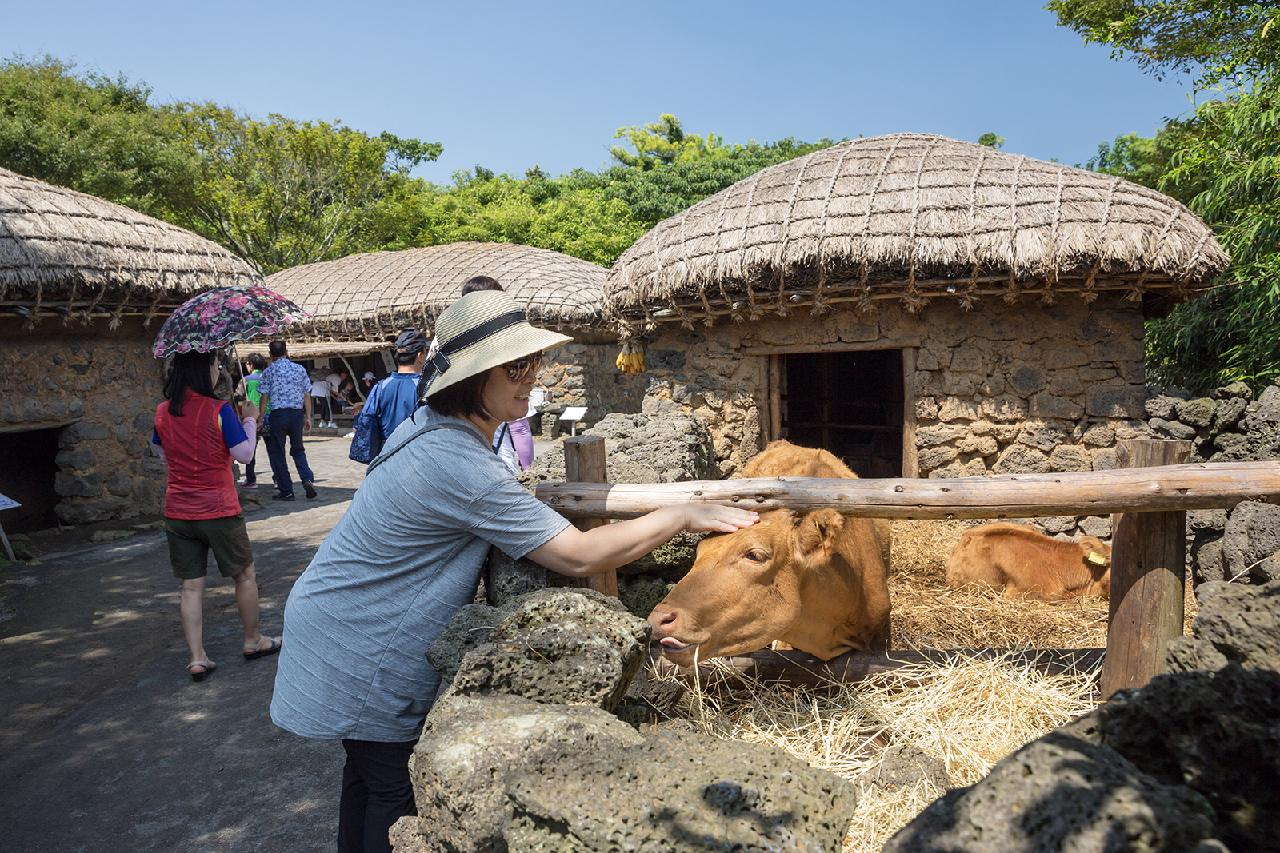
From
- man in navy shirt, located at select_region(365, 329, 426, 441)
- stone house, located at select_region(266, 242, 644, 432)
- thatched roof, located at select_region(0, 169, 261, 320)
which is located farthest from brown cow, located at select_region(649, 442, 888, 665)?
stone house, located at select_region(266, 242, 644, 432)

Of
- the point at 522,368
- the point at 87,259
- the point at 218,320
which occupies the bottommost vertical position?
the point at 522,368

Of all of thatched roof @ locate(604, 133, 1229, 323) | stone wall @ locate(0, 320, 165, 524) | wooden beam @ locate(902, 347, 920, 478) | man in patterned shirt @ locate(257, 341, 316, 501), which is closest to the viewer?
thatched roof @ locate(604, 133, 1229, 323)

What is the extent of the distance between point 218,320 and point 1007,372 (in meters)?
6.66

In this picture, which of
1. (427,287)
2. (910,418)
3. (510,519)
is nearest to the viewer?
(510,519)

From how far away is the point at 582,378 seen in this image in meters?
16.9

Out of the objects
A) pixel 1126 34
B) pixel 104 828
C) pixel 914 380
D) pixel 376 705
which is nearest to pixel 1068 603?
pixel 914 380

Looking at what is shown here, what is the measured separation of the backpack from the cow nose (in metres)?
2.65

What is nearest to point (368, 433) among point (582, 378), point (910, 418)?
point (910, 418)

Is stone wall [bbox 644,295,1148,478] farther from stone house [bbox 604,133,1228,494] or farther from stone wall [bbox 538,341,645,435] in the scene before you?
stone wall [bbox 538,341,645,435]

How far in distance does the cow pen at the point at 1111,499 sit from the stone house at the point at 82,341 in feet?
24.8

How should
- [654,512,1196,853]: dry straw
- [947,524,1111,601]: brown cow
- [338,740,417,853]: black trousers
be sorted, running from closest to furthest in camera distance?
[338,740,417,853]: black trousers, [654,512,1196,853]: dry straw, [947,524,1111,601]: brown cow

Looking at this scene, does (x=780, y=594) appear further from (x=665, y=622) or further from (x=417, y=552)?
(x=417, y=552)

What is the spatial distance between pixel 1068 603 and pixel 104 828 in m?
6.15

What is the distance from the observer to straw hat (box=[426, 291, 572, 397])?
2336 mm
